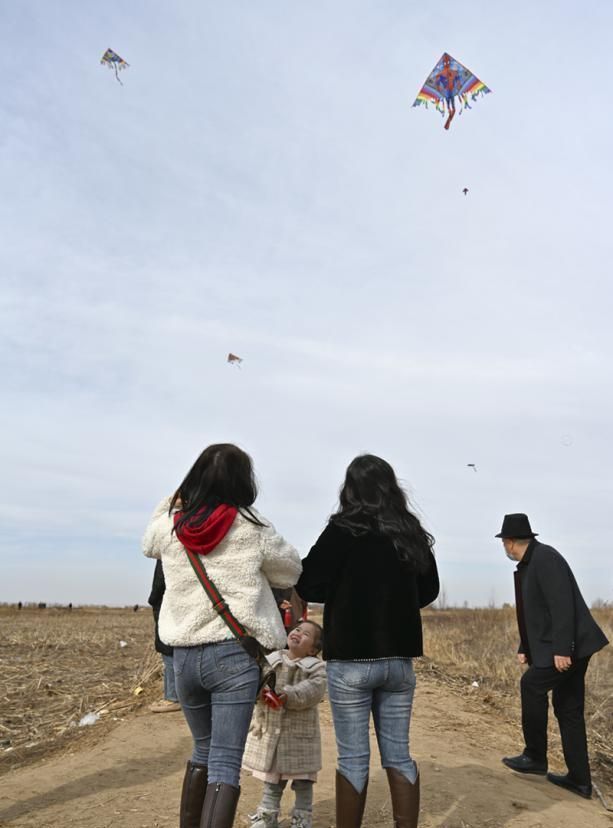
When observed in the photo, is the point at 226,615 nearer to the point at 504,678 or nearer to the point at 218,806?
the point at 218,806

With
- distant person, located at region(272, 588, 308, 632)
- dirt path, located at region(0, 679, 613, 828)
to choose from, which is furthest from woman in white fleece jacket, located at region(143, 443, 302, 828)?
dirt path, located at region(0, 679, 613, 828)

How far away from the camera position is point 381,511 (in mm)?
4051

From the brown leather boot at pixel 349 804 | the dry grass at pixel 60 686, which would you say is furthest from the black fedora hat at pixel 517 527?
the dry grass at pixel 60 686

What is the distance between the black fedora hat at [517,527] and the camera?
6.48 meters

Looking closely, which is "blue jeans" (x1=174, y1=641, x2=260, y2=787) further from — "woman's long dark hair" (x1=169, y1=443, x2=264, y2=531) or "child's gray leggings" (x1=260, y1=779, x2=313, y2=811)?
"child's gray leggings" (x1=260, y1=779, x2=313, y2=811)

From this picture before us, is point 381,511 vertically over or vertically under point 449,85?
under

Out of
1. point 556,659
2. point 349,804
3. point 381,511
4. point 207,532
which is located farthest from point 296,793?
point 556,659

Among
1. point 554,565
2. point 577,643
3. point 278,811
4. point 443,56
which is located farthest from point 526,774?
point 443,56

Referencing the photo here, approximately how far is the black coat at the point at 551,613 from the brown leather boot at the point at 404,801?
2446 millimetres

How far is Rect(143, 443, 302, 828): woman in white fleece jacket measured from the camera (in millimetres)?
3527

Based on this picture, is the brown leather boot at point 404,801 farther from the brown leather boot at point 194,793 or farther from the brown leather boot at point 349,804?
the brown leather boot at point 194,793

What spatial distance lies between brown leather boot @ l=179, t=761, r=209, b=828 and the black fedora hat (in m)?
3.49

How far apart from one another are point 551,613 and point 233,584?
132 inches

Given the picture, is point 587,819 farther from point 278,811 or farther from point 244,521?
point 244,521
